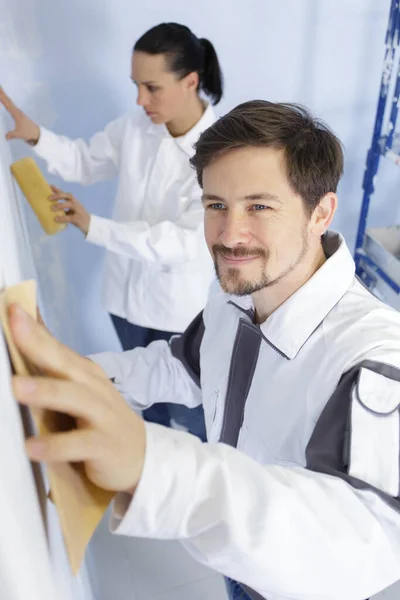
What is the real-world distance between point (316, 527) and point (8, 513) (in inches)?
13.0

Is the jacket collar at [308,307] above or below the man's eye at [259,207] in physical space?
below

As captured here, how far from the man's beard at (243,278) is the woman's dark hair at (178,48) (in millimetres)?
687

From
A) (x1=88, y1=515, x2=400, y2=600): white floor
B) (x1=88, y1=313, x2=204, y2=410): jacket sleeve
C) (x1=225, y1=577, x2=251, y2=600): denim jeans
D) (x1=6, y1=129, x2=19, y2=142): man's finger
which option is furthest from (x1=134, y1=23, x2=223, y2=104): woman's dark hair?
(x1=88, y1=515, x2=400, y2=600): white floor

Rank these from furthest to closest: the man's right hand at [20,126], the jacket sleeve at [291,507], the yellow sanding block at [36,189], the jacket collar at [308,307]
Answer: the man's right hand at [20,126] < the yellow sanding block at [36,189] < the jacket collar at [308,307] < the jacket sleeve at [291,507]

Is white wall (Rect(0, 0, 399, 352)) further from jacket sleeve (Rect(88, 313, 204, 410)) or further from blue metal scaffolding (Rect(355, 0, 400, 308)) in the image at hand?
jacket sleeve (Rect(88, 313, 204, 410))

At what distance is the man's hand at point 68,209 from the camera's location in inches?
51.1

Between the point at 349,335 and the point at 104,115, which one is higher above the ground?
the point at 104,115

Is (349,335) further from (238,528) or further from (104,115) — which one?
(104,115)

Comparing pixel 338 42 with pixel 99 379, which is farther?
pixel 338 42

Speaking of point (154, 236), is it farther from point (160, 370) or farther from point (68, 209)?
point (160, 370)

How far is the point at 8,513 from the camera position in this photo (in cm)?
29

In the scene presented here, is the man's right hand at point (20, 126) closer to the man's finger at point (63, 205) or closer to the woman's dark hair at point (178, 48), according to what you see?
the man's finger at point (63, 205)

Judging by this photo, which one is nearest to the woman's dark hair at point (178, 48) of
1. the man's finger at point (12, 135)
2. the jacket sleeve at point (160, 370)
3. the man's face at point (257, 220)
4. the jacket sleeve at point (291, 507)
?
the man's finger at point (12, 135)

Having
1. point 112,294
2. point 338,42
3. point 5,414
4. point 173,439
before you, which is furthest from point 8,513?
point 338,42
